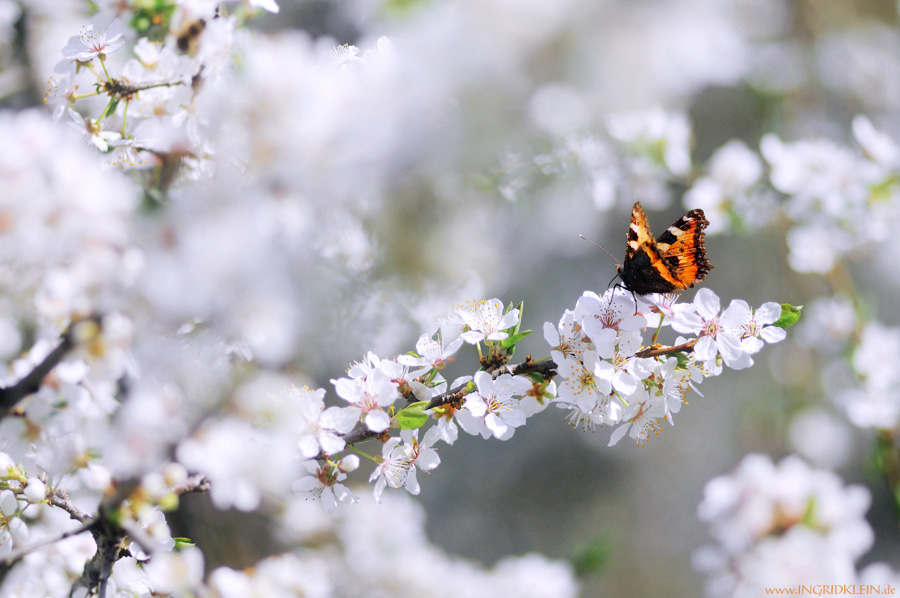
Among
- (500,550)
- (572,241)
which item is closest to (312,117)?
(572,241)

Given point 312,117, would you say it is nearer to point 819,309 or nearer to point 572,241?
point 572,241

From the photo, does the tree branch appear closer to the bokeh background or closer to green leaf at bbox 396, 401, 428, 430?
green leaf at bbox 396, 401, 428, 430

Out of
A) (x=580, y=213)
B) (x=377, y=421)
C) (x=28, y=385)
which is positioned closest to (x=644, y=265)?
(x=377, y=421)

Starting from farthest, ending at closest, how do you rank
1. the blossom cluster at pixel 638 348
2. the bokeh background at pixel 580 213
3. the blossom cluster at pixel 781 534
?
A: the bokeh background at pixel 580 213
the blossom cluster at pixel 781 534
the blossom cluster at pixel 638 348

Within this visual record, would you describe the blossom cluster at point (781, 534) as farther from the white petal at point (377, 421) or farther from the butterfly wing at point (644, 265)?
the white petal at point (377, 421)

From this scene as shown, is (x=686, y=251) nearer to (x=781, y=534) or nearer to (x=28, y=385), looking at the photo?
(x=781, y=534)

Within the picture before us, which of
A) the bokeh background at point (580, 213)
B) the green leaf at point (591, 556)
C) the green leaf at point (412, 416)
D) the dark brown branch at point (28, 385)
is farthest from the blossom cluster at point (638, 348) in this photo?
the green leaf at point (591, 556)

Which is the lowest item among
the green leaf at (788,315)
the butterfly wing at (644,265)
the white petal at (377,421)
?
the white petal at (377,421)

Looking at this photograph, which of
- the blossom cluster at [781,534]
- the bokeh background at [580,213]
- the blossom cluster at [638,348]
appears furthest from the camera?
the bokeh background at [580,213]
